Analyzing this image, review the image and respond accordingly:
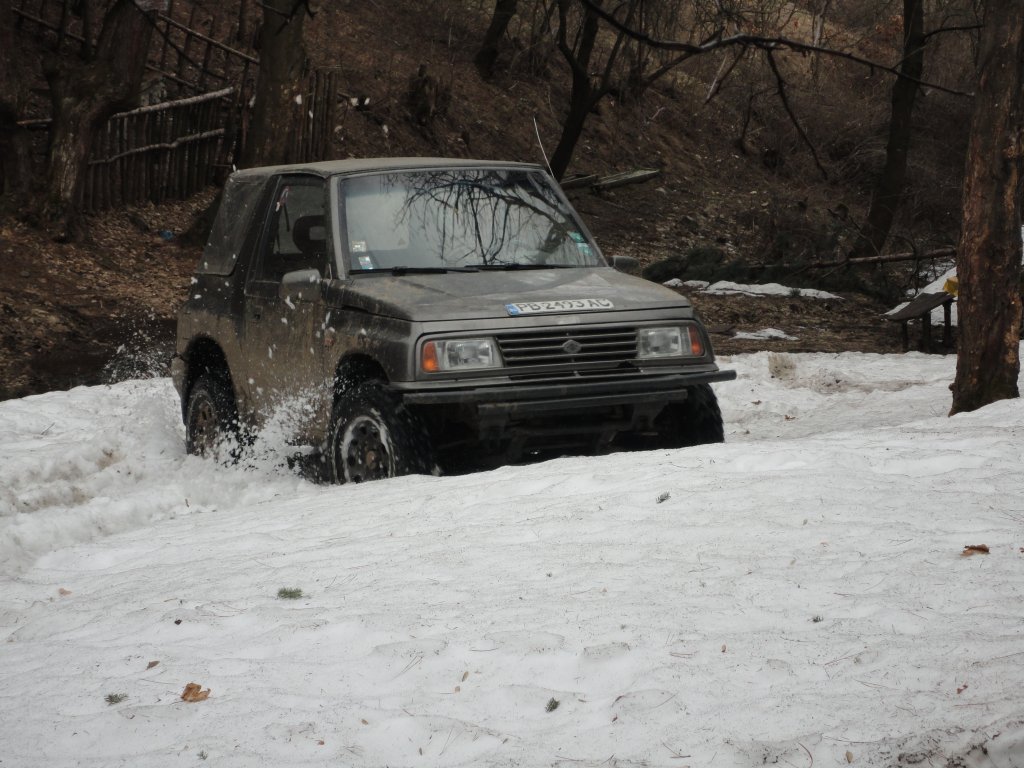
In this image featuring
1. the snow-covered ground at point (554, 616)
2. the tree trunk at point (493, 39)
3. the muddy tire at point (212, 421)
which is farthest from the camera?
the tree trunk at point (493, 39)

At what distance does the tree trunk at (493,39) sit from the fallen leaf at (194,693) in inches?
995

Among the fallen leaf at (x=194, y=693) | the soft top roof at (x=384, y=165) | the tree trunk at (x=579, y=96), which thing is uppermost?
the tree trunk at (x=579, y=96)

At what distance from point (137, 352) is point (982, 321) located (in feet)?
28.3

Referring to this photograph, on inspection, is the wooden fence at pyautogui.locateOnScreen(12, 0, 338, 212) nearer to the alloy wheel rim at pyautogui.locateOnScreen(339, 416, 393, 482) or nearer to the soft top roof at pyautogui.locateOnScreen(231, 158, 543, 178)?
the soft top roof at pyautogui.locateOnScreen(231, 158, 543, 178)

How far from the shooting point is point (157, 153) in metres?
19.2

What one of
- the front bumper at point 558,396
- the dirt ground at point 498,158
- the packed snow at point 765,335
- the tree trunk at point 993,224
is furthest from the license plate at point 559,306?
the packed snow at point 765,335

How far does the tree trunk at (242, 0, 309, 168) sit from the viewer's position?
55.6ft

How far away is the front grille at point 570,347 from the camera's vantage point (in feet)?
20.8

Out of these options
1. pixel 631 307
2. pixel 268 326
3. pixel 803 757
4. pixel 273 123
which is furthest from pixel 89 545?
pixel 273 123

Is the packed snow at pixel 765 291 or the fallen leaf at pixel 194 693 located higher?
the packed snow at pixel 765 291

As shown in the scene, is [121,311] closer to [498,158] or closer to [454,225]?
[454,225]

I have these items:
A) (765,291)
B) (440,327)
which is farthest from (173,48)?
(440,327)

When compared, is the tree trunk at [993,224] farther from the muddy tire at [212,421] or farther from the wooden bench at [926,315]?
the wooden bench at [926,315]

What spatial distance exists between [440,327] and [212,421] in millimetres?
2713
